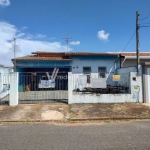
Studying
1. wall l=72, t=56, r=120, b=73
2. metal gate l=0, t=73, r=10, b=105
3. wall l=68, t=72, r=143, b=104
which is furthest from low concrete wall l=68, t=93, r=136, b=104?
wall l=72, t=56, r=120, b=73

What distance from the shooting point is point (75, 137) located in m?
5.57

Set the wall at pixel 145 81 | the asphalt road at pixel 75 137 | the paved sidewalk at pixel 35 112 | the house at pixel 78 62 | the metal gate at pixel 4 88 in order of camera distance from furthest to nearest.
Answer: the house at pixel 78 62 → the metal gate at pixel 4 88 → the wall at pixel 145 81 → the paved sidewalk at pixel 35 112 → the asphalt road at pixel 75 137

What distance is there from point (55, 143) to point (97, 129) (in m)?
2.05

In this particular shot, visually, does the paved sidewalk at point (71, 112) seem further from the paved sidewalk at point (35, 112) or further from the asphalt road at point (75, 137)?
the asphalt road at point (75, 137)

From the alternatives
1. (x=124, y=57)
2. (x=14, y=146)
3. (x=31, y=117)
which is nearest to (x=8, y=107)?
(x=31, y=117)

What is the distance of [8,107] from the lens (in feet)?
33.2

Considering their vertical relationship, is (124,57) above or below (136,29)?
below

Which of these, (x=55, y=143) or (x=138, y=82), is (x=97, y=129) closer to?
(x=55, y=143)

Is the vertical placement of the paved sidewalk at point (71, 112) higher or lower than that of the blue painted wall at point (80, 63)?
lower

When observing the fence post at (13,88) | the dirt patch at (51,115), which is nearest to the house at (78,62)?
the fence post at (13,88)

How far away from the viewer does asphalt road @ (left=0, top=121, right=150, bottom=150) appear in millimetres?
4773

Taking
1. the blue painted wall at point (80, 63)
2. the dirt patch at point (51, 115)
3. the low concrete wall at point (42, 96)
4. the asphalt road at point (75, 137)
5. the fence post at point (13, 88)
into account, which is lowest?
the asphalt road at point (75, 137)

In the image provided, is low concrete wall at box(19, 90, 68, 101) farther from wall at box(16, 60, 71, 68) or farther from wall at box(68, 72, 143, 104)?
wall at box(16, 60, 71, 68)

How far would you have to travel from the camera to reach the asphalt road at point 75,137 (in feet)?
15.7
